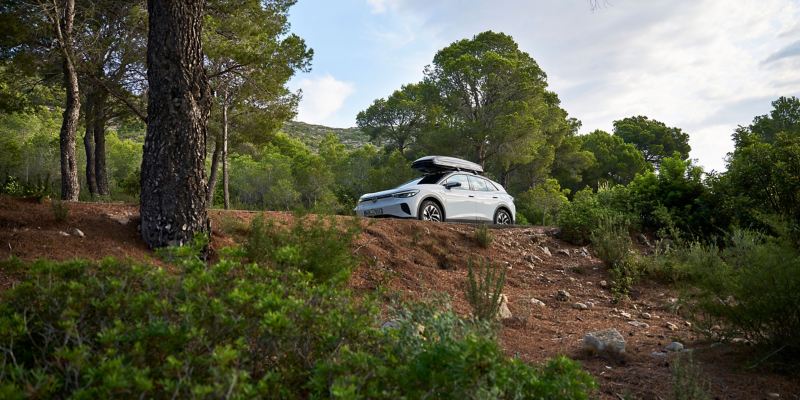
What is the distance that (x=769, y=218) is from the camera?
5707mm

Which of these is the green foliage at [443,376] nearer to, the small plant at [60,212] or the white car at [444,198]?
the small plant at [60,212]

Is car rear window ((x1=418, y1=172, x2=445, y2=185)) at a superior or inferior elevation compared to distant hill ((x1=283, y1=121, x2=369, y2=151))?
inferior

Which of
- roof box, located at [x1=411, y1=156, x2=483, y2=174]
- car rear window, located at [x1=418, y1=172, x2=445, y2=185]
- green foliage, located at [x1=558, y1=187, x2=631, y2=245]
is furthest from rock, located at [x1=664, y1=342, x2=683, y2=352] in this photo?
roof box, located at [x1=411, y1=156, x2=483, y2=174]

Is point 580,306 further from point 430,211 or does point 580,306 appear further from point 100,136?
point 100,136

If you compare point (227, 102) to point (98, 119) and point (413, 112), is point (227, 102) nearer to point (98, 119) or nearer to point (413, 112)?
point (98, 119)

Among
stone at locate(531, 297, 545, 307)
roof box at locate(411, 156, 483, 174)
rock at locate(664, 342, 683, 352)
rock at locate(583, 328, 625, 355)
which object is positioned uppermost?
roof box at locate(411, 156, 483, 174)

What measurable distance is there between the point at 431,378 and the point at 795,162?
39.2 feet

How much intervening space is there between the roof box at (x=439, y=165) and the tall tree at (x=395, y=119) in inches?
1140

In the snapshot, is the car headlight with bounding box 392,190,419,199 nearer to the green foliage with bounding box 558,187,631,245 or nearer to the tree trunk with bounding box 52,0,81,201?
the green foliage with bounding box 558,187,631,245

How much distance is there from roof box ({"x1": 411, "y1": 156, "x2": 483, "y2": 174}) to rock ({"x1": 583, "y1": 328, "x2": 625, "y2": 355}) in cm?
761

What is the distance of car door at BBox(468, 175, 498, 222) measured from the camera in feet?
39.9

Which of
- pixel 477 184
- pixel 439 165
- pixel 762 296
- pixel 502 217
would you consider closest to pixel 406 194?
pixel 439 165

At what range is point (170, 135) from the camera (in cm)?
551

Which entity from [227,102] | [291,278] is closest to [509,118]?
[227,102]
